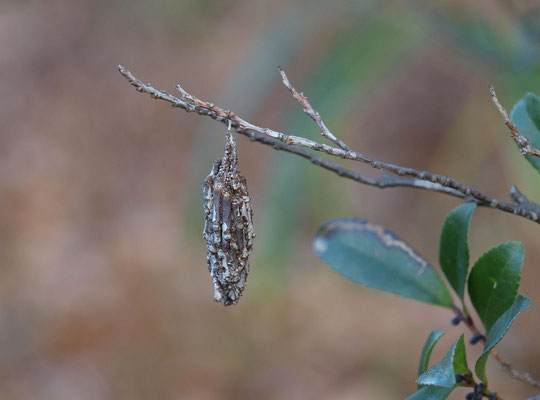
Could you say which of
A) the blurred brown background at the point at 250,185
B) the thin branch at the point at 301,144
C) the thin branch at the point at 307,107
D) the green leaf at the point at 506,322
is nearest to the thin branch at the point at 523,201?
the thin branch at the point at 301,144

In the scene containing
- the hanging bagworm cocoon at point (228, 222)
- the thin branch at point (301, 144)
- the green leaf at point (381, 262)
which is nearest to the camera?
the thin branch at point (301, 144)

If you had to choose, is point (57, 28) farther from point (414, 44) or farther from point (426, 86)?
point (414, 44)

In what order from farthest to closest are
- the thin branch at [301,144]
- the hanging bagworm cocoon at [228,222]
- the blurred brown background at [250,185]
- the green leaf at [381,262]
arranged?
the blurred brown background at [250,185]
the green leaf at [381,262]
the hanging bagworm cocoon at [228,222]
the thin branch at [301,144]

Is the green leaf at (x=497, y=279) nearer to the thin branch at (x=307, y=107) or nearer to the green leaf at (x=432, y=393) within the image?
the green leaf at (x=432, y=393)

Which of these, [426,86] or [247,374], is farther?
[426,86]

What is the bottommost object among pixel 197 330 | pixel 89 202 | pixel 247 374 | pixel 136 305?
pixel 247 374

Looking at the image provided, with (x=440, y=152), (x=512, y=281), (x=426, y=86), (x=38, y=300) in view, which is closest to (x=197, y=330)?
(x=38, y=300)

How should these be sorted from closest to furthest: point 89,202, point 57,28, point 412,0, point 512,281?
1. point 512,281
2. point 412,0
3. point 89,202
4. point 57,28

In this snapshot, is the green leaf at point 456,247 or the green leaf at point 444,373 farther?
the green leaf at point 456,247
